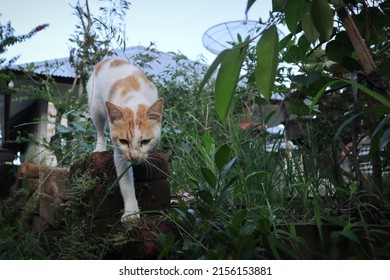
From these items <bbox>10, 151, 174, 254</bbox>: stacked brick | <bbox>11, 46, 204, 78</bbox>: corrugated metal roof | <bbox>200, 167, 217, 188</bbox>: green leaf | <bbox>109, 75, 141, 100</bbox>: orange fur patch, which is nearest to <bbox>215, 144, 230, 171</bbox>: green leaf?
<bbox>200, 167, 217, 188</bbox>: green leaf

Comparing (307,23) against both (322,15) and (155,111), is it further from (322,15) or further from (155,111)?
(155,111)

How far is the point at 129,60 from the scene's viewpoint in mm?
1109

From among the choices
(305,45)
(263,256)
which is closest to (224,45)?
(305,45)

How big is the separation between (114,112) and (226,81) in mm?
384

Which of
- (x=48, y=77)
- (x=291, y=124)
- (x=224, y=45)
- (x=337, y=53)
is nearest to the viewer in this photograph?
(x=337, y=53)

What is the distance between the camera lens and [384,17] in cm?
66

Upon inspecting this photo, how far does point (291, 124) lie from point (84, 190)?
20.5 inches

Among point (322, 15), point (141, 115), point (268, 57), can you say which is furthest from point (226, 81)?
point (141, 115)

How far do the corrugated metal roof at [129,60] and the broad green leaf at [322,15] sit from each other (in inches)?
24.8

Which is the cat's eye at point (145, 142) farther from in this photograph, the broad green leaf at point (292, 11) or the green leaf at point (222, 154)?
the broad green leaf at point (292, 11)

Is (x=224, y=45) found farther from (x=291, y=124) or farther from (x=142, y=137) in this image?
(x=142, y=137)

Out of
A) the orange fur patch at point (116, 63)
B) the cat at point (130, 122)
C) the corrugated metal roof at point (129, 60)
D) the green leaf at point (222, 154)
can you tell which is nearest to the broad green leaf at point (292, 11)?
the green leaf at point (222, 154)
